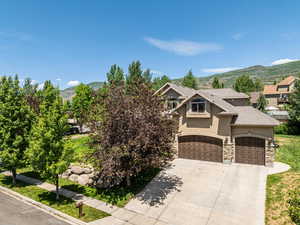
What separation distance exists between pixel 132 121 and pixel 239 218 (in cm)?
800

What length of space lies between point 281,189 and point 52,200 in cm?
1557

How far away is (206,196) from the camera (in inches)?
457

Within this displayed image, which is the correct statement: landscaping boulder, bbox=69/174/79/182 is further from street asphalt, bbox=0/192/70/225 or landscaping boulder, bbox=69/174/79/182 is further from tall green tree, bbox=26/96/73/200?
street asphalt, bbox=0/192/70/225

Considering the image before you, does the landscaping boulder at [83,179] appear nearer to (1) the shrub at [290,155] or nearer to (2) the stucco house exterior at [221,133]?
(2) the stucco house exterior at [221,133]

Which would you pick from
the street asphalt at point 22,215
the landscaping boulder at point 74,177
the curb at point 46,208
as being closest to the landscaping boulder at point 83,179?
the landscaping boulder at point 74,177

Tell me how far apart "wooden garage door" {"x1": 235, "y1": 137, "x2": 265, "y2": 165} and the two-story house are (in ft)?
182

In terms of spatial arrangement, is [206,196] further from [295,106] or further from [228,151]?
[295,106]

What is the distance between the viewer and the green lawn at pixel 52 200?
10008 mm

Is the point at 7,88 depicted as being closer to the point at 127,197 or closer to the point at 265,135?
the point at 127,197

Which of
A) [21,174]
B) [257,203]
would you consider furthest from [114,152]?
[21,174]

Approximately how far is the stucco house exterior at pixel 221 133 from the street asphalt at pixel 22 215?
11.4m

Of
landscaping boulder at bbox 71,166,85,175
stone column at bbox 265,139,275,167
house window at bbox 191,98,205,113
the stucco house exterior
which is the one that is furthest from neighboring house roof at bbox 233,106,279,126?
landscaping boulder at bbox 71,166,85,175

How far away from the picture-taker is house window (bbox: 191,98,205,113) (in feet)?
58.8

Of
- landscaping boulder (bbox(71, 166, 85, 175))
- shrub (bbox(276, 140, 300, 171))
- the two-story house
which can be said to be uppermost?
the two-story house
